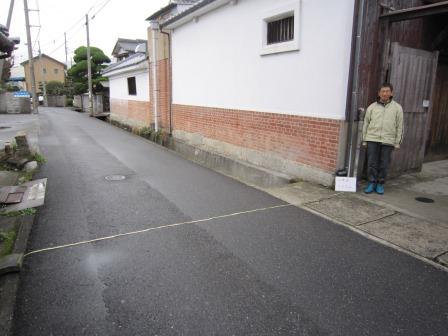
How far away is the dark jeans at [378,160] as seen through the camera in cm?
578

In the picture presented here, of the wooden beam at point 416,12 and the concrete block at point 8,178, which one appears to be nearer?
the wooden beam at point 416,12

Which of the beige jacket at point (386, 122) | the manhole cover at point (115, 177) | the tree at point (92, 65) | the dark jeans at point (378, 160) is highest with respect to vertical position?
the tree at point (92, 65)

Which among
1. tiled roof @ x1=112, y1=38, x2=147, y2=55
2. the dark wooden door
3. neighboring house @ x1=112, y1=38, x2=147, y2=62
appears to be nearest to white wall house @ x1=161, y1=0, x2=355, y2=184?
the dark wooden door

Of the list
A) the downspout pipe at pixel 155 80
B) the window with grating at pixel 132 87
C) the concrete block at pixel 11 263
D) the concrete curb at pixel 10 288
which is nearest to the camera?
the concrete curb at pixel 10 288

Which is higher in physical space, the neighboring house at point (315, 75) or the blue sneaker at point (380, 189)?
the neighboring house at point (315, 75)

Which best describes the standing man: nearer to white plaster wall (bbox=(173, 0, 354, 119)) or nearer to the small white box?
the small white box

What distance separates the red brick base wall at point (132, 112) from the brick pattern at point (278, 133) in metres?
5.88

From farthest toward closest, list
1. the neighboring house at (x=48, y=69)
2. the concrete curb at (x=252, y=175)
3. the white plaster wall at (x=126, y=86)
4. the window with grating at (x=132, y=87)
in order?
the neighboring house at (x=48, y=69) < the window with grating at (x=132, y=87) < the white plaster wall at (x=126, y=86) < the concrete curb at (x=252, y=175)

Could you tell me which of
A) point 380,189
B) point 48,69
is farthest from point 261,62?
point 48,69

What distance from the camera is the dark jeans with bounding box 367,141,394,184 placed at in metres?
5.78

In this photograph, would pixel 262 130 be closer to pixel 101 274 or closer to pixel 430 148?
pixel 430 148

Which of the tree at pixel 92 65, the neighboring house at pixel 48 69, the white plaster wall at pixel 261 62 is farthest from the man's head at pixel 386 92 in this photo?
the neighboring house at pixel 48 69

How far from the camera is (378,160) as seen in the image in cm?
593

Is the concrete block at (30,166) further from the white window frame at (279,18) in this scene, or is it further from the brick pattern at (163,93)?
the white window frame at (279,18)
